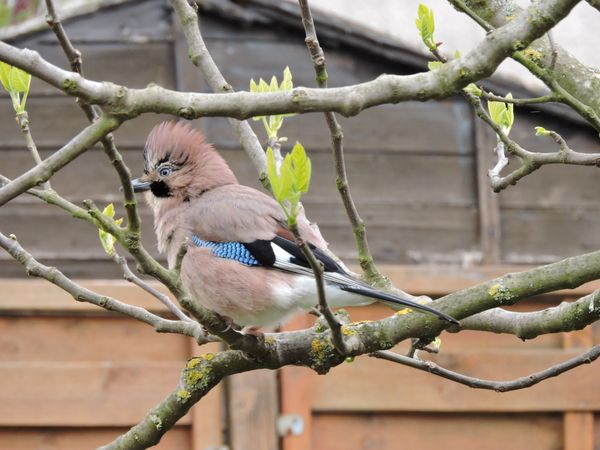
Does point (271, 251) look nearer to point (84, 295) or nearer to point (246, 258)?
point (246, 258)

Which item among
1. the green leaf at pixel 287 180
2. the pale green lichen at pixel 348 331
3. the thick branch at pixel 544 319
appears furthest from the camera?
the pale green lichen at pixel 348 331

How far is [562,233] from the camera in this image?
18.2 feet

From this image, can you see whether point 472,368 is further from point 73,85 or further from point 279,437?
point 73,85

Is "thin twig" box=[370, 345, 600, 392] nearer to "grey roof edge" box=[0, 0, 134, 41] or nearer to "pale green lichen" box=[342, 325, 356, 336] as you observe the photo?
"pale green lichen" box=[342, 325, 356, 336]

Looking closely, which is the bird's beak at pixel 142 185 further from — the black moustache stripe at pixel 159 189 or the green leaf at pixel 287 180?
the green leaf at pixel 287 180

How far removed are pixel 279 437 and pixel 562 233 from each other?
1.99 metres

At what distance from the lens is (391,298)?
2.50 m

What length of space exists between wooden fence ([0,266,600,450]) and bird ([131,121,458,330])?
4.81 feet

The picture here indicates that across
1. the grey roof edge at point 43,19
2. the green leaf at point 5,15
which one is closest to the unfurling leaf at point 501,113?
the grey roof edge at point 43,19

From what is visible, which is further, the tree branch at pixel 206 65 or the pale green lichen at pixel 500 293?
the tree branch at pixel 206 65

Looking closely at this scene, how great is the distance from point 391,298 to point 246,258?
0.69 m

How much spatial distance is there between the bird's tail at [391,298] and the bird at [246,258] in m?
0.02

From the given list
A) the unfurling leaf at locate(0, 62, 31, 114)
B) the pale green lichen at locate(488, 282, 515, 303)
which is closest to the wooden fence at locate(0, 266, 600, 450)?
the unfurling leaf at locate(0, 62, 31, 114)

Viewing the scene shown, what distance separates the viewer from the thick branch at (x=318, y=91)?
1753 millimetres
